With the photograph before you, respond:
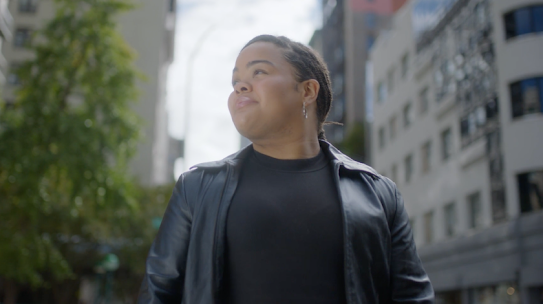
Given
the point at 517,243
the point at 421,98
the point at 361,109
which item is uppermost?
the point at 361,109

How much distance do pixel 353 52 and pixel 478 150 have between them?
32820 mm

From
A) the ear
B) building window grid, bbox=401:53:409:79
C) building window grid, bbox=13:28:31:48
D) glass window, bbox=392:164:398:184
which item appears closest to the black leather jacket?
the ear

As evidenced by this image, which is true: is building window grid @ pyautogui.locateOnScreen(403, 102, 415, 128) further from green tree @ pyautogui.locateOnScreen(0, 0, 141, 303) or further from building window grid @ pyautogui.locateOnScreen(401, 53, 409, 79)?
green tree @ pyautogui.locateOnScreen(0, 0, 141, 303)

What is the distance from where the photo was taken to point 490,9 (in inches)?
921

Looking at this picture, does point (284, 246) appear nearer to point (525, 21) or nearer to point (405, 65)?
point (525, 21)

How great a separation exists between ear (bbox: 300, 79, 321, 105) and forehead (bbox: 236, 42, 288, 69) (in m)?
0.12

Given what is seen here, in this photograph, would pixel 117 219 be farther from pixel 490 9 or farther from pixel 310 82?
pixel 490 9

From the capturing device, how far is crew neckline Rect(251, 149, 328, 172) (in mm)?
2429

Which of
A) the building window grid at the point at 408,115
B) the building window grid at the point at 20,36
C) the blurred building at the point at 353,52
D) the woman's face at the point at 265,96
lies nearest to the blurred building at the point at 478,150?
the building window grid at the point at 408,115

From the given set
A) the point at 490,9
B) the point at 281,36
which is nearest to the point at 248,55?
the point at 281,36

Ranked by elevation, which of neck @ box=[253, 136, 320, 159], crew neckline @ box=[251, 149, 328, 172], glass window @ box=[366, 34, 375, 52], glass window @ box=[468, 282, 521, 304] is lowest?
glass window @ box=[468, 282, 521, 304]

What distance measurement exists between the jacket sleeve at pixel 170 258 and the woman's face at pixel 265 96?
35 centimetres

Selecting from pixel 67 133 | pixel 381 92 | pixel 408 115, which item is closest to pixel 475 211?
pixel 408 115

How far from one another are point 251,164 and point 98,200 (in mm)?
12788
